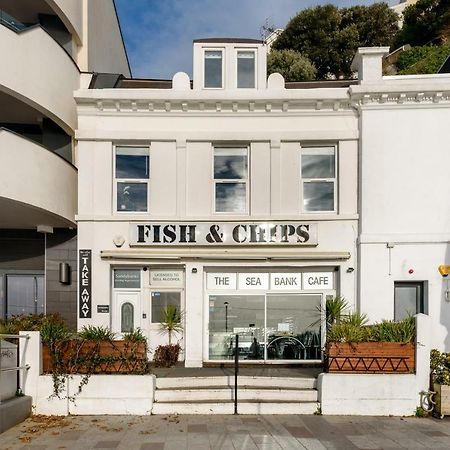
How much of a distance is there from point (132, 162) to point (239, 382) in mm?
5881

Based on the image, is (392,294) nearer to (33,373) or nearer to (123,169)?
(123,169)

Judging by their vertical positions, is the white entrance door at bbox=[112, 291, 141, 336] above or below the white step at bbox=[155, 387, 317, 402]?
above

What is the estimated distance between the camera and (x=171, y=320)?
10789 millimetres

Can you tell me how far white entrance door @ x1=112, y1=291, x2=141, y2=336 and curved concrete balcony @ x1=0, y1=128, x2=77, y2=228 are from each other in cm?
220

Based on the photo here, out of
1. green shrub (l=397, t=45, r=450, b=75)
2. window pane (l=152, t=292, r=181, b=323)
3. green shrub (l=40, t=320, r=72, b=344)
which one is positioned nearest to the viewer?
green shrub (l=40, t=320, r=72, b=344)

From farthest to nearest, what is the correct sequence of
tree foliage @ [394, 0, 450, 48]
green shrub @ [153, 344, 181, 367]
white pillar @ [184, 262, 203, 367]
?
tree foliage @ [394, 0, 450, 48] < white pillar @ [184, 262, 203, 367] < green shrub @ [153, 344, 181, 367]

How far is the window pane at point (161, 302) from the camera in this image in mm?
11078

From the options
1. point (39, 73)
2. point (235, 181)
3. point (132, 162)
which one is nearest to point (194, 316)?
point (235, 181)

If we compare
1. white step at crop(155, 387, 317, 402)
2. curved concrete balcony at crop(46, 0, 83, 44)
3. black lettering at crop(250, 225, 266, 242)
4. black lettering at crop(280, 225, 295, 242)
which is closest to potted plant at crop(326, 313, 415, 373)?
white step at crop(155, 387, 317, 402)

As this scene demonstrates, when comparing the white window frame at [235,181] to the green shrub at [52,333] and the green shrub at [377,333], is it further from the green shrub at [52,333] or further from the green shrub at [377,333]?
the green shrub at [52,333]

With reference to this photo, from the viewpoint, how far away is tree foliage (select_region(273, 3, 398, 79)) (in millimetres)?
32969

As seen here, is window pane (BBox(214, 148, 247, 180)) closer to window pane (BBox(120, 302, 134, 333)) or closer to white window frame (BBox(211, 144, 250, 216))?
white window frame (BBox(211, 144, 250, 216))

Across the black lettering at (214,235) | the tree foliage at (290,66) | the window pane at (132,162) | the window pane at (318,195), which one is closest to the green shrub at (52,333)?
the black lettering at (214,235)

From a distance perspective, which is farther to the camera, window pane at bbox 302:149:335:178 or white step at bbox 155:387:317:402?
window pane at bbox 302:149:335:178
